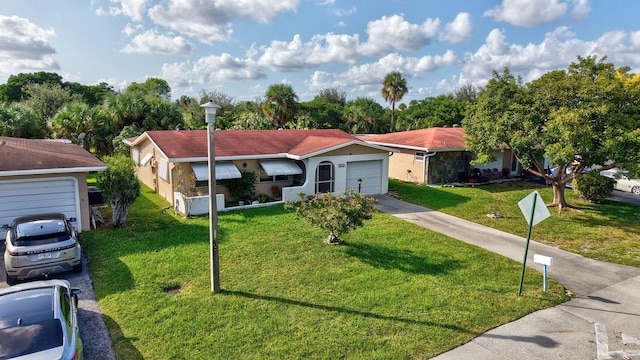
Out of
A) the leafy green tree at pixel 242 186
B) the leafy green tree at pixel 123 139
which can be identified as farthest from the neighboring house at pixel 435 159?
the leafy green tree at pixel 123 139

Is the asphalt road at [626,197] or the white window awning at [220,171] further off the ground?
the white window awning at [220,171]

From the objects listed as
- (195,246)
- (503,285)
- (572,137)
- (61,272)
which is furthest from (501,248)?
(61,272)

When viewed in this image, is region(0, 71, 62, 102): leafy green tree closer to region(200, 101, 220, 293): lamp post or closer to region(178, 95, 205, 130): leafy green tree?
region(178, 95, 205, 130): leafy green tree

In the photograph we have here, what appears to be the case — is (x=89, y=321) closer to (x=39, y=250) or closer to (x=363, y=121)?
(x=39, y=250)

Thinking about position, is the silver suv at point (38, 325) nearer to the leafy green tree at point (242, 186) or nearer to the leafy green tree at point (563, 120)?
the leafy green tree at point (242, 186)

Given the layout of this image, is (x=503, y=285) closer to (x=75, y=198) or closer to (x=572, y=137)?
(x=572, y=137)

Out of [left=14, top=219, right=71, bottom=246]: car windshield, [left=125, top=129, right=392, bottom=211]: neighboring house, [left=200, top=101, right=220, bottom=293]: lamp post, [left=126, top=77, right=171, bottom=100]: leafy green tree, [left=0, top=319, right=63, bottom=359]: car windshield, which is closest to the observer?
[left=0, top=319, right=63, bottom=359]: car windshield

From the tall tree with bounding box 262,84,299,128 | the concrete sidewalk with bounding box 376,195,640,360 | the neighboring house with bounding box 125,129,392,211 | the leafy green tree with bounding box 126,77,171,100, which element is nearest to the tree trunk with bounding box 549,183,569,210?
the concrete sidewalk with bounding box 376,195,640,360
